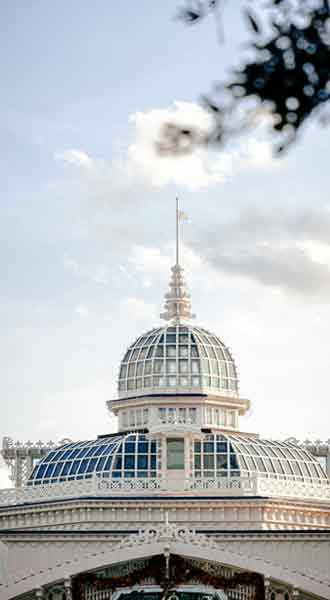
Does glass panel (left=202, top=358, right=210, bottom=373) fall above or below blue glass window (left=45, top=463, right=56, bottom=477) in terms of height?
above

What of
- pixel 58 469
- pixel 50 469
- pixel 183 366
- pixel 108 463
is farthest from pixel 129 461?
pixel 183 366

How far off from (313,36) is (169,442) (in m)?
61.7

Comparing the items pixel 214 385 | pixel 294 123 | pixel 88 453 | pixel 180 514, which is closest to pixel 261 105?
pixel 294 123

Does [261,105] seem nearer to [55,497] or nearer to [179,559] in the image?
[179,559]

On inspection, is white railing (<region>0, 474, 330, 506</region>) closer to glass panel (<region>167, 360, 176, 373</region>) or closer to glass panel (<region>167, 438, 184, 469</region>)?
glass panel (<region>167, 438, 184, 469</region>)

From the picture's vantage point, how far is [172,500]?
67.7 m

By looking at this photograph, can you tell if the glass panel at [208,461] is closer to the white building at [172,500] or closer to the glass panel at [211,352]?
the white building at [172,500]

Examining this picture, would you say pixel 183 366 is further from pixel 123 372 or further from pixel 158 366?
pixel 123 372

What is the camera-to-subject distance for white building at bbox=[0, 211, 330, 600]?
54.5 m

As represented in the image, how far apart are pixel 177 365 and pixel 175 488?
11.7 metres

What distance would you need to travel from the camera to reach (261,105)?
1140 centimetres

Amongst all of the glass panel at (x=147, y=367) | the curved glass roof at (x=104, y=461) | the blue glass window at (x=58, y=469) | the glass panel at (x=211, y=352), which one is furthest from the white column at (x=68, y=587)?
the glass panel at (x=211, y=352)

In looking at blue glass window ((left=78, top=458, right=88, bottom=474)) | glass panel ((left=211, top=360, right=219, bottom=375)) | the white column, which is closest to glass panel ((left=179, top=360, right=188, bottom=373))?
glass panel ((left=211, top=360, right=219, bottom=375))

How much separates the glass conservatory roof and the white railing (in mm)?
977
